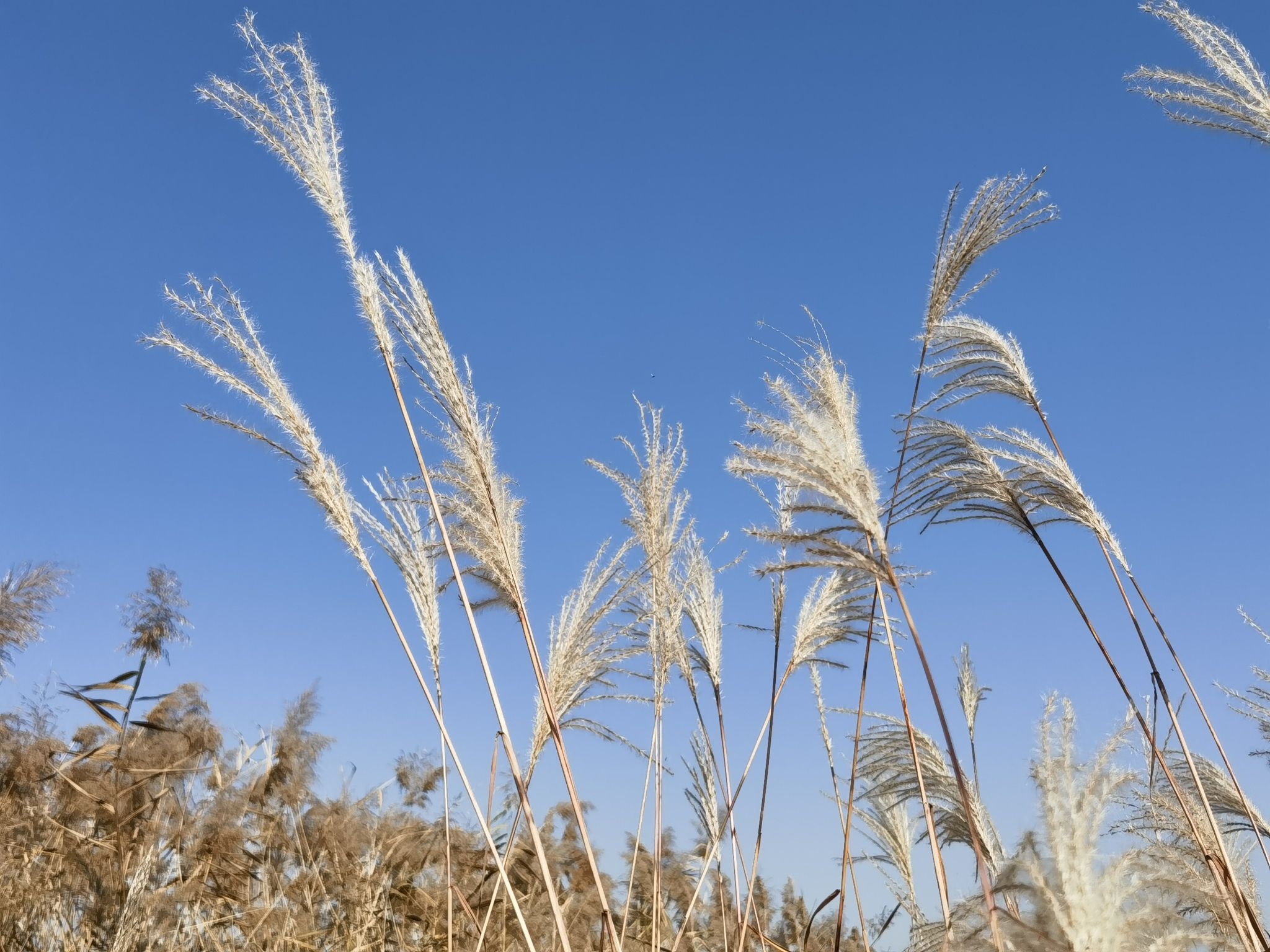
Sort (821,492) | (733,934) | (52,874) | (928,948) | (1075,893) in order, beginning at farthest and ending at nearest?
(733,934), (52,874), (821,492), (928,948), (1075,893)

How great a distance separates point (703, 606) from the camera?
423 centimetres

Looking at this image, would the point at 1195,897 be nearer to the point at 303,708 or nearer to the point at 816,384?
the point at 816,384

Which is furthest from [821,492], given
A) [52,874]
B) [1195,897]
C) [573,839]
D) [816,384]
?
[573,839]

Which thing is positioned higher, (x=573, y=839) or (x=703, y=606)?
(x=703, y=606)

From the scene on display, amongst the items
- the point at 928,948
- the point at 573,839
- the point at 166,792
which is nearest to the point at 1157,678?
the point at 928,948

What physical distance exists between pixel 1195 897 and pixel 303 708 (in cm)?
403

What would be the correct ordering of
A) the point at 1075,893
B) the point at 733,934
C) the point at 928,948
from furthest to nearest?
the point at 733,934 < the point at 928,948 < the point at 1075,893

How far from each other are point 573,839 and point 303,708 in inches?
65.0

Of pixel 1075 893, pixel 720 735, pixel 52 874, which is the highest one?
pixel 720 735

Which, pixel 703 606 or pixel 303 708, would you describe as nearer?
pixel 703 606

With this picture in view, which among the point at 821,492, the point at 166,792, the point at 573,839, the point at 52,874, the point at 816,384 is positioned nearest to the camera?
the point at 821,492

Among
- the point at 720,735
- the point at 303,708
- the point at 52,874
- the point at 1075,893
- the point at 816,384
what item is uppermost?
the point at 816,384

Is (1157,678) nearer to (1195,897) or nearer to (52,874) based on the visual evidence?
(1195,897)

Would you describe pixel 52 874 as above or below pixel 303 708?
below
